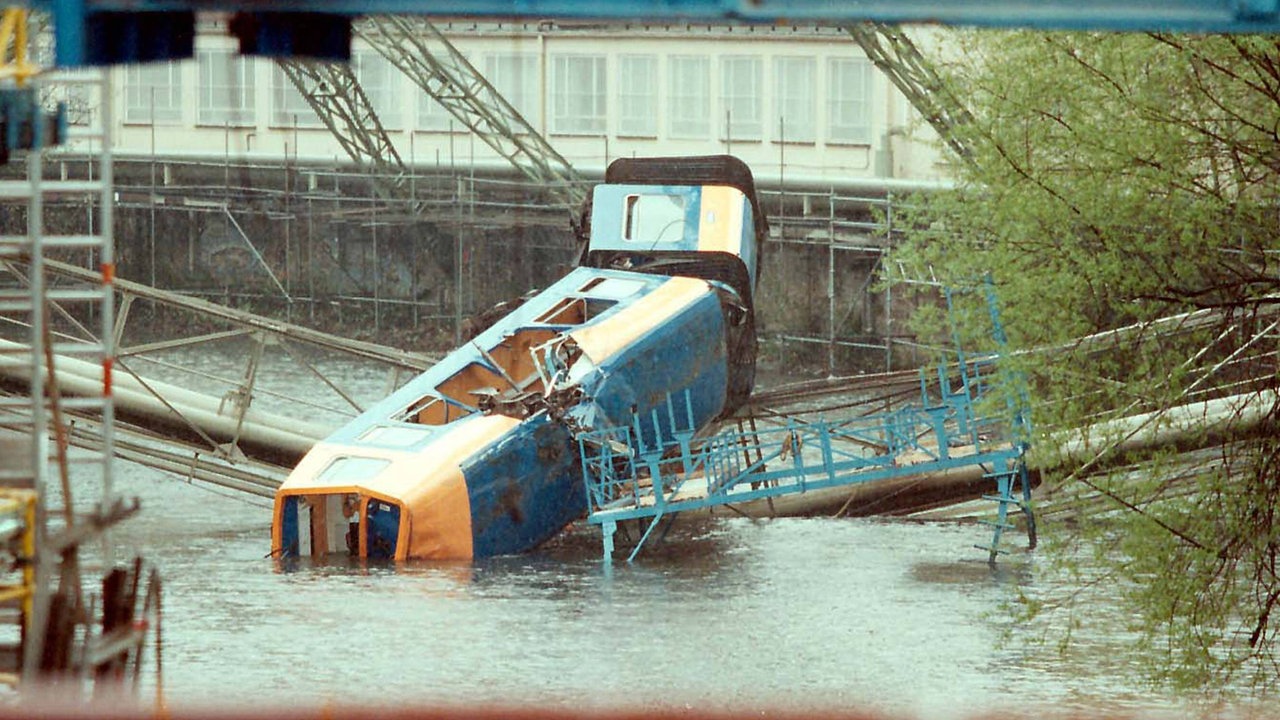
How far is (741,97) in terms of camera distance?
4825cm

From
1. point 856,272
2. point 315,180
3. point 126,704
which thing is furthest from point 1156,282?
point 315,180

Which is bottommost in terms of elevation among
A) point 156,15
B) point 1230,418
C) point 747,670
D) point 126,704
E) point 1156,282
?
point 747,670

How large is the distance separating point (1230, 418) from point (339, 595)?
1083 cm

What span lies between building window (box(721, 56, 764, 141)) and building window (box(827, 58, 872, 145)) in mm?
2015

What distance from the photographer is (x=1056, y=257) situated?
1927 cm

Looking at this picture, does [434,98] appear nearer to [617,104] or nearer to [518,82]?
[518,82]

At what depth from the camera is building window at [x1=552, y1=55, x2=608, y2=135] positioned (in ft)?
161

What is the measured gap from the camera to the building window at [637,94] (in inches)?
1919

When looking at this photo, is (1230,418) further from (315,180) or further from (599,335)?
(315,180)

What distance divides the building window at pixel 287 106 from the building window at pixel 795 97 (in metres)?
10.8

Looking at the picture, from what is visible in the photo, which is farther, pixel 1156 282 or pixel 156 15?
pixel 1156 282

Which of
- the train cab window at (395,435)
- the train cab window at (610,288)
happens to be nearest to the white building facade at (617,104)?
the train cab window at (610,288)

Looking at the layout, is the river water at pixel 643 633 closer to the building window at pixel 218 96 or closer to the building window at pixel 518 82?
the building window at pixel 518 82

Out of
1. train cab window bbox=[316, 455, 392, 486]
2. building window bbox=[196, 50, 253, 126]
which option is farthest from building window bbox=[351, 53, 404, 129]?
train cab window bbox=[316, 455, 392, 486]
